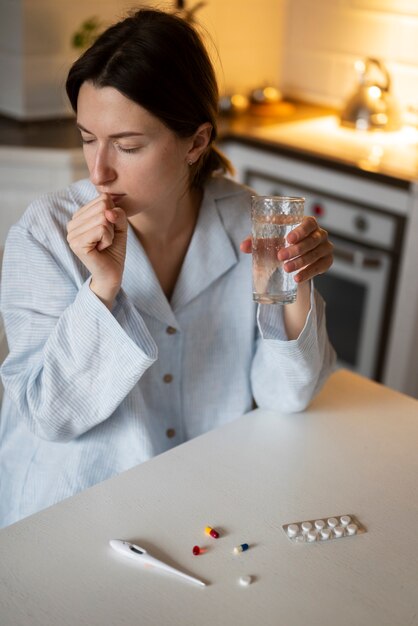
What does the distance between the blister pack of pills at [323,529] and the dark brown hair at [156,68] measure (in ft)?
2.14

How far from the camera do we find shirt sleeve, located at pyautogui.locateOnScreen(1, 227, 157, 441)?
50.7 inches

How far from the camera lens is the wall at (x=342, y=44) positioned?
9.98 feet

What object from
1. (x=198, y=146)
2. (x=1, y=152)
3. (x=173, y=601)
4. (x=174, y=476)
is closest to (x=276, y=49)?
(x=1, y=152)

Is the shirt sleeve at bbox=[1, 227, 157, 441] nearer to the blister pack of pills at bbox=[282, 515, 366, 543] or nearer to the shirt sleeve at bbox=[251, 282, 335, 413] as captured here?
the shirt sleeve at bbox=[251, 282, 335, 413]

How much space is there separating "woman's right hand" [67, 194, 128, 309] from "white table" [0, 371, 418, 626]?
271 millimetres

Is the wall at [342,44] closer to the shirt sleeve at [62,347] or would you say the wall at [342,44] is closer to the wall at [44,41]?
the wall at [44,41]

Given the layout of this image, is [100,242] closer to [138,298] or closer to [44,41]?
[138,298]

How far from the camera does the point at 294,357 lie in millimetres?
1396

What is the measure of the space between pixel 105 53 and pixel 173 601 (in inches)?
32.9

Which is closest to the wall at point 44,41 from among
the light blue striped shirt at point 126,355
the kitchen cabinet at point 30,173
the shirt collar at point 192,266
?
the kitchen cabinet at point 30,173

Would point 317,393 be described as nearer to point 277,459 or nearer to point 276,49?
point 277,459

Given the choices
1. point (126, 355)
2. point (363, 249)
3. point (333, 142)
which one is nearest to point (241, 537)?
point (126, 355)

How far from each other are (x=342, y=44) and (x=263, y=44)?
0.33 meters

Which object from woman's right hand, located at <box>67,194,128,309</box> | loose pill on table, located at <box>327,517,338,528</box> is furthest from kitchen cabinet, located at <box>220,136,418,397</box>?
loose pill on table, located at <box>327,517,338,528</box>
